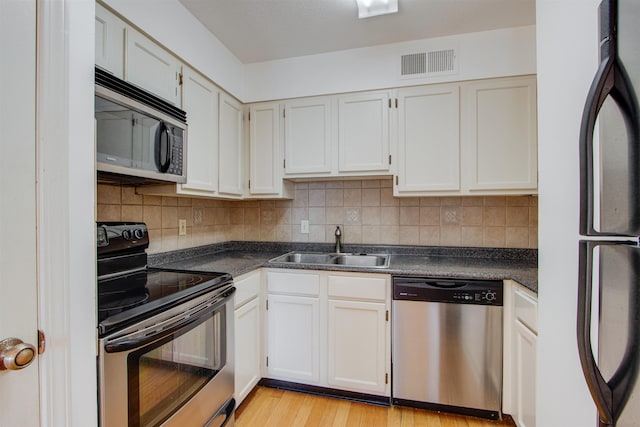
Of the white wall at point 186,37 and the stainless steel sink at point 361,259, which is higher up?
the white wall at point 186,37

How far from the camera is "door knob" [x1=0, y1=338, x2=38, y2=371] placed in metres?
0.59

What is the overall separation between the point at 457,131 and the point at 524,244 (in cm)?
96

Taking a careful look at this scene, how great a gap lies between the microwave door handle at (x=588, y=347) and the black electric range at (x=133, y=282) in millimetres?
1203

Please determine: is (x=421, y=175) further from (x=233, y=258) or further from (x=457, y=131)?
(x=233, y=258)

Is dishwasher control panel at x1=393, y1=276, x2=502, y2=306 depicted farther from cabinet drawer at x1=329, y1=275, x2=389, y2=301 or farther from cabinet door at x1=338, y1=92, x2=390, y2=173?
cabinet door at x1=338, y1=92, x2=390, y2=173

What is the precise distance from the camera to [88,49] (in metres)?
0.76

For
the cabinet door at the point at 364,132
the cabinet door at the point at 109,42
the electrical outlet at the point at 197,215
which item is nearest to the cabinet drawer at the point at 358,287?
the cabinet door at the point at 364,132

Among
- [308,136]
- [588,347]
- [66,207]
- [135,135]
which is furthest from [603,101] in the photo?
[308,136]

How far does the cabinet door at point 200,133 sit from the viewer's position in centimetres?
171

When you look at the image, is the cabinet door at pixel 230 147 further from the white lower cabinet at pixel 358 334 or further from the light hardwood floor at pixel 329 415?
the light hardwood floor at pixel 329 415

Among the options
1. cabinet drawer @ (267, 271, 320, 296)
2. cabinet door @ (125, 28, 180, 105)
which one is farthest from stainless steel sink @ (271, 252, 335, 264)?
cabinet door @ (125, 28, 180, 105)

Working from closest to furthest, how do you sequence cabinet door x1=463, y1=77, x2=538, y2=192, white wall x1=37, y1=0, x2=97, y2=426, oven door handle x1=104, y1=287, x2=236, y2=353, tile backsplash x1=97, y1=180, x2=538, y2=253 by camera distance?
white wall x1=37, y1=0, x2=97, y2=426, oven door handle x1=104, y1=287, x2=236, y2=353, cabinet door x1=463, y1=77, x2=538, y2=192, tile backsplash x1=97, y1=180, x2=538, y2=253

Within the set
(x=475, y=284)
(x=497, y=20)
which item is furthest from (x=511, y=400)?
(x=497, y=20)

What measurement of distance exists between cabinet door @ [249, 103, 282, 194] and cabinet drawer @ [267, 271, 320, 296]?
A: 676mm
